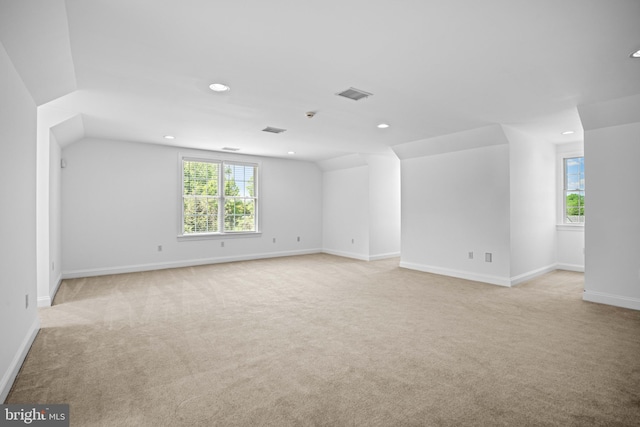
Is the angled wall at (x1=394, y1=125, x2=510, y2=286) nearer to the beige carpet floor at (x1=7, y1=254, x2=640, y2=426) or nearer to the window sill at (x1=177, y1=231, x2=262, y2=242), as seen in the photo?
the beige carpet floor at (x1=7, y1=254, x2=640, y2=426)

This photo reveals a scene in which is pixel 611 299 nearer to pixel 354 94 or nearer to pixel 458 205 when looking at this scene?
pixel 458 205

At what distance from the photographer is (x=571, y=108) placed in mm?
3963

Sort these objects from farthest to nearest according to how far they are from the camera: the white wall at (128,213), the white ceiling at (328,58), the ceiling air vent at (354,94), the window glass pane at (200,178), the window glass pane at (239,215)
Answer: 1. the window glass pane at (239,215)
2. the window glass pane at (200,178)
3. the white wall at (128,213)
4. the ceiling air vent at (354,94)
5. the white ceiling at (328,58)

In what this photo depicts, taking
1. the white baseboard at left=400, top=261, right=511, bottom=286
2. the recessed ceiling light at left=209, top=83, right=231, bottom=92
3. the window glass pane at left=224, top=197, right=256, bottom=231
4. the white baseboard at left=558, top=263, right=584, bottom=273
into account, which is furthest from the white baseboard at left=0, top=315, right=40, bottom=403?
the white baseboard at left=558, top=263, right=584, bottom=273

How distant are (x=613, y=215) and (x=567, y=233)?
2298mm

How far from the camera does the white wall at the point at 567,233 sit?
19.5 feet

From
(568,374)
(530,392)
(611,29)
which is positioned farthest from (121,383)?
(611,29)

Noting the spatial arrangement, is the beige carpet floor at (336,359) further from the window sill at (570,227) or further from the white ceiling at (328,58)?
the white ceiling at (328,58)

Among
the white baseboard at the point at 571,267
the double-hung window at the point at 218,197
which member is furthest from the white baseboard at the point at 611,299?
the double-hung window at the point at 218,197

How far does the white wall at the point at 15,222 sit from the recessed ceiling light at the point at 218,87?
4.90 ft

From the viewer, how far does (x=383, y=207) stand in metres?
7.80

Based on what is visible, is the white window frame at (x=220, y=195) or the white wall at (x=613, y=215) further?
the white window frame at (x=220, y=195)

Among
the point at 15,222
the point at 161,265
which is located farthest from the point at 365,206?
the point at 15,222

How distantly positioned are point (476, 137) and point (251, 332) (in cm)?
440
